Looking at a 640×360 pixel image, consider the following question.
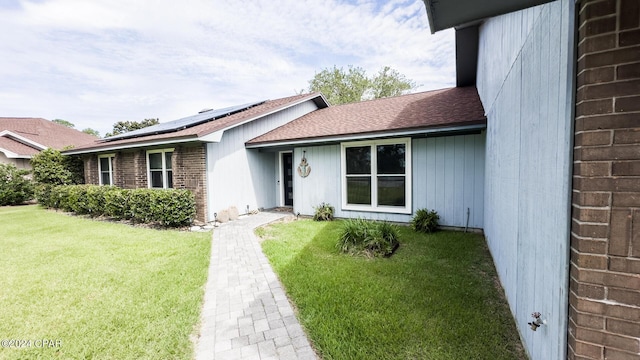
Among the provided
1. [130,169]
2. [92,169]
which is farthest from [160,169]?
[92,169]

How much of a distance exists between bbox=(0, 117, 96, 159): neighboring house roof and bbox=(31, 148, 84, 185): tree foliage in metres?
5.53

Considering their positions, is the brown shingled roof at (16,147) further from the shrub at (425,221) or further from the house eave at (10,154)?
the shrub at (425,221)

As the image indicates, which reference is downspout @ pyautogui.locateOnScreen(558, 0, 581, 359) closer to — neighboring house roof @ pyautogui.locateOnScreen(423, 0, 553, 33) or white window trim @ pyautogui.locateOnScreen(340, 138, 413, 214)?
neighboring house roof @ pyautogui.locateOnScreen(423, 0, 553, 33)

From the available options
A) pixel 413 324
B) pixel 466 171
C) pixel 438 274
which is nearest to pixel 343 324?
pixel 413 324

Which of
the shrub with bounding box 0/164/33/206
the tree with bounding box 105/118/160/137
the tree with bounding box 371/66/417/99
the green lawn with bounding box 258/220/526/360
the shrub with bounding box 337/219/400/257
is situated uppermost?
the tree with bounding box 371/66/417/99

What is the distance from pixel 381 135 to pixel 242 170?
16.5 feet

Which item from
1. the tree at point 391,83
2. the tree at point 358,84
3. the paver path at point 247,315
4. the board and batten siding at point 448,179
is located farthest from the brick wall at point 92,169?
the tree at point 391,83

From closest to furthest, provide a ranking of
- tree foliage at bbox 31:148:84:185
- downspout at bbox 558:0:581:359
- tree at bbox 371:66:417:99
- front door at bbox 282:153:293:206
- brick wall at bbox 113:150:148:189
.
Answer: downspout at bbox 558:0:581:359 < brick wall at bbox 113:150:148:189 < front door at bbox 282:153:293:206 < tree foliage at bbox 31:148:84:185 < tree at bbox 371:66:417:99

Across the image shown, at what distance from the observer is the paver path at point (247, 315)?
8.60 ft

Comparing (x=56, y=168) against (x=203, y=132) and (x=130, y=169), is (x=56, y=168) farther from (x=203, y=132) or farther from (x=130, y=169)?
(x=203, y=132)

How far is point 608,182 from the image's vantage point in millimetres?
1246

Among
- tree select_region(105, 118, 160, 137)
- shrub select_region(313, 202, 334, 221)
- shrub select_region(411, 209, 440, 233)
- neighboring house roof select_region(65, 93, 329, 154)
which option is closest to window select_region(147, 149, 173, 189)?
neighboring house roof select_region(65, 93, 329, 154)

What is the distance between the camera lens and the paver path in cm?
262

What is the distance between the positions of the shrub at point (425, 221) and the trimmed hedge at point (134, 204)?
21.3 feet
